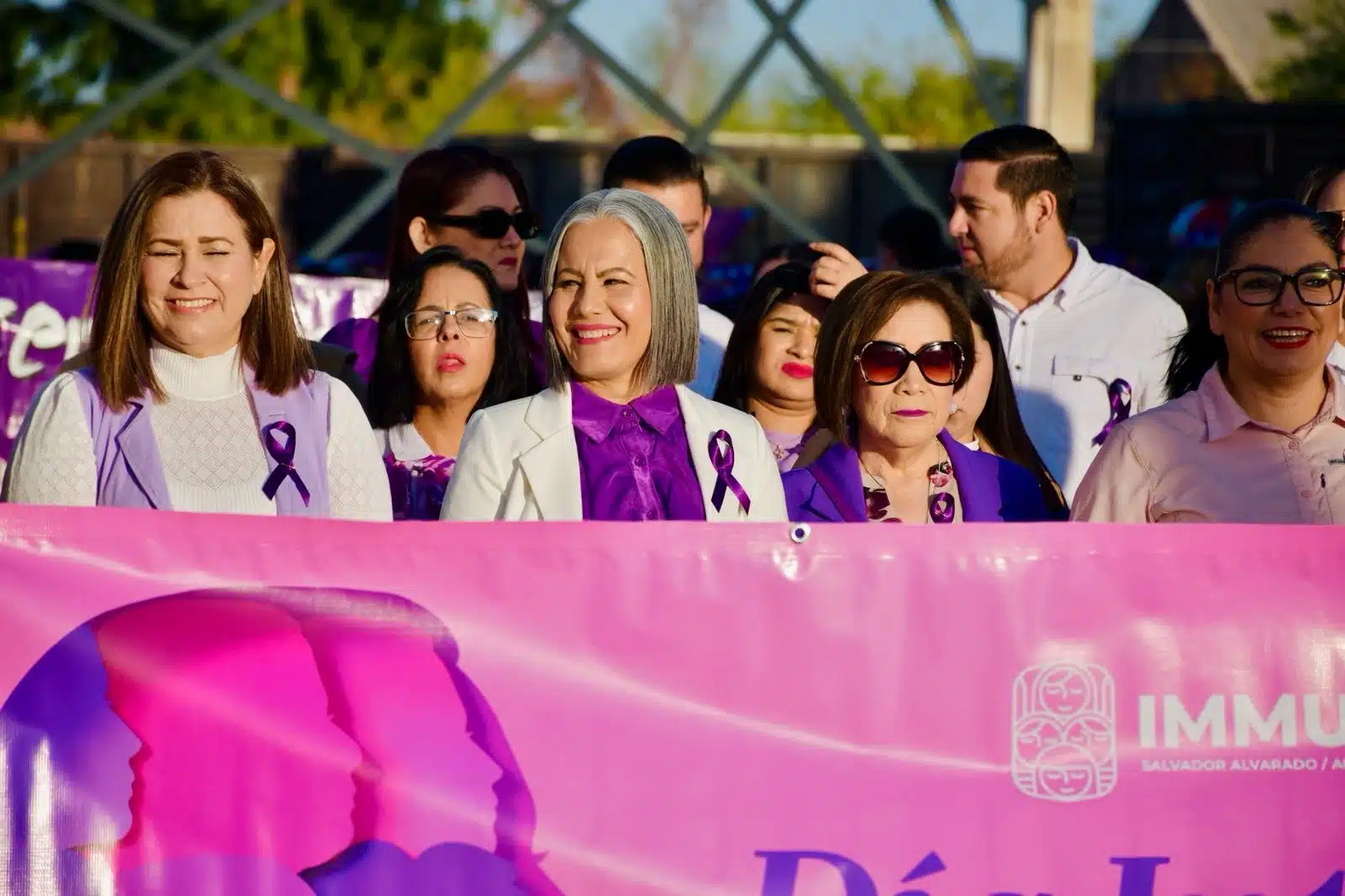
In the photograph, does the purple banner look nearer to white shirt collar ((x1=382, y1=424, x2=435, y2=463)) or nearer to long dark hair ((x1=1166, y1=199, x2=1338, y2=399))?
white shirt collar ((x1=382, y1=424, x2=435, y2=463))

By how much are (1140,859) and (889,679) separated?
1.64 feet

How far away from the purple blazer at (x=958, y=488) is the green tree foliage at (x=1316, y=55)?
3277cm

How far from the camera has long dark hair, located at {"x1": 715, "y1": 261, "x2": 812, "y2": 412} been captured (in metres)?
5.23

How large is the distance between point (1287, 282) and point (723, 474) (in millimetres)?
1238

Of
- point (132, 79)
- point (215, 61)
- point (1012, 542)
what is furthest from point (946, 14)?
point (132, 79)

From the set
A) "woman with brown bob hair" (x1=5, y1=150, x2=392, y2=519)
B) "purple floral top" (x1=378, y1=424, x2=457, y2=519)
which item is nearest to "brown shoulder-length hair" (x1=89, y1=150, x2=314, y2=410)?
"woman with brown bob hair" (x1=5, y1=150, x2=392, y2=519)

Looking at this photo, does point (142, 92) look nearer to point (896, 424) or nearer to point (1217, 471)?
point (896, 424)

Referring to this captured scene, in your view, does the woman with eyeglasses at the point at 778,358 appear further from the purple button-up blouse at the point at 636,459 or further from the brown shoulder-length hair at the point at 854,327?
the purple button-up blouse at the point at 636,459

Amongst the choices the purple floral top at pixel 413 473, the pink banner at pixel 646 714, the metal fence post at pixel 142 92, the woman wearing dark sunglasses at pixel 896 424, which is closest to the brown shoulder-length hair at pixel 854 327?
the woman wearing dark sunglasses at pixel 896 424

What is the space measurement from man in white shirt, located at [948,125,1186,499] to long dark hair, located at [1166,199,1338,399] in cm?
93

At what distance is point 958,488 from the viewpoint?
4359mm

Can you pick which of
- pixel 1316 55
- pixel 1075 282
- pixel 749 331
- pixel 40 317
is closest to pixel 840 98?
pixel 40 317

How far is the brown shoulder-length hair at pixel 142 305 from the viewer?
387 cm

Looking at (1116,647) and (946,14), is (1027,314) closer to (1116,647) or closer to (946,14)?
(1116,647)
